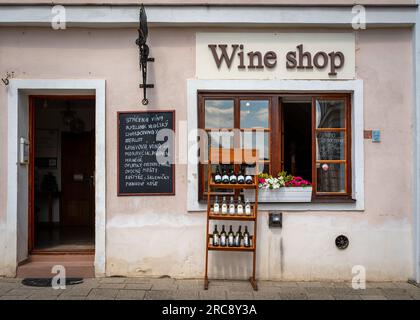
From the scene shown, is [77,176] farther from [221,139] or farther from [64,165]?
[221,139]

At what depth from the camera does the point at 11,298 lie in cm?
529

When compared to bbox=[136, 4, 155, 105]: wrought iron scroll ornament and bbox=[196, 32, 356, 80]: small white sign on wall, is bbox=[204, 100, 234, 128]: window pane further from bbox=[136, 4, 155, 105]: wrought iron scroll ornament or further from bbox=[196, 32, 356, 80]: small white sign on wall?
bbox=[136, 4, 155, 105]: wrought iron scroll ornament

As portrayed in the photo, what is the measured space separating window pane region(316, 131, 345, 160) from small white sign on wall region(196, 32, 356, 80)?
0.85 metres

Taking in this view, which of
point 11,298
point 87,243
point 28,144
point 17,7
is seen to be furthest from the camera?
point 87,243

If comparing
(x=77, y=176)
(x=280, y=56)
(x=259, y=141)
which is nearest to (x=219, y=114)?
(x=259, y=141)

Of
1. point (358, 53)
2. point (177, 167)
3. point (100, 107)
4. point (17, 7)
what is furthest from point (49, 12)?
point (358, 53)

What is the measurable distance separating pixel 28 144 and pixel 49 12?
1.94 metres

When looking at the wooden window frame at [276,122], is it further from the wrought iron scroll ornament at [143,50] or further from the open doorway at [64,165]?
the open doorway at [64,165]

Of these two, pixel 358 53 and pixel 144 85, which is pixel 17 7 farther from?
pixel 358 53

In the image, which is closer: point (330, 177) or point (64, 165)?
point (330, 177)

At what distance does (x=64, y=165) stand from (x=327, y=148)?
587 centimetres

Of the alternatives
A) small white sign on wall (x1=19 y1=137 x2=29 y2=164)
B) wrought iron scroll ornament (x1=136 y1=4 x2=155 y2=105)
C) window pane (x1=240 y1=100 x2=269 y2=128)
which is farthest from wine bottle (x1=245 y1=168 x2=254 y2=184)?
small white sign on wall (x1=19 y1=137 x2=29 y2=164)

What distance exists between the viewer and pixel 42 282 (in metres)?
5.95

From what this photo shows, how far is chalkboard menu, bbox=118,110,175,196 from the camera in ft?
20.1
